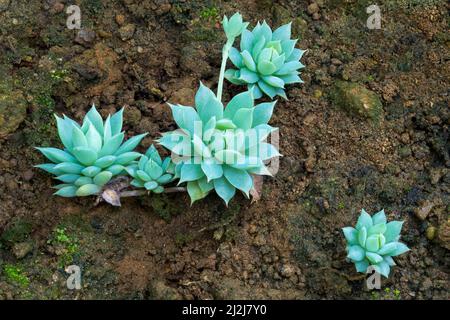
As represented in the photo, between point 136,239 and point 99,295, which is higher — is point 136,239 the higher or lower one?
the higher one

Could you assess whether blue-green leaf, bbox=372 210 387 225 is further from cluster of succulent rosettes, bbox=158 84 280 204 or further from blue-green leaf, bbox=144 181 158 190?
blue-green leaf, bbox=144 181 158 190

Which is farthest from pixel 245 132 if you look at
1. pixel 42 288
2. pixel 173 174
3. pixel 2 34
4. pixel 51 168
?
pixel 2 34

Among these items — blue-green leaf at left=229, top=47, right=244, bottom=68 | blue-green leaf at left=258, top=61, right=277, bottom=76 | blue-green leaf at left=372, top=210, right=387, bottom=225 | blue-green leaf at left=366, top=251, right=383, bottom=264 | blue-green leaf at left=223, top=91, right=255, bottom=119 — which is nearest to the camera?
blue-green leaf at left=366, top=251, right=383, bottom=264

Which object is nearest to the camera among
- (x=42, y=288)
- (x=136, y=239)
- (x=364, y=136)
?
(x=42, y=288)

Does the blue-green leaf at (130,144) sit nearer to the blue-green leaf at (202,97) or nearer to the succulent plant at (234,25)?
the blue-green leaf at (202,97)

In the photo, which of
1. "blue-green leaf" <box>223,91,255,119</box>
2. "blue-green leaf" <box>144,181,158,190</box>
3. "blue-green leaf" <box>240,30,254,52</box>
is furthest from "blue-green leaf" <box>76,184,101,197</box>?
"blue-green leaf" <box>240,30,254,52</box>

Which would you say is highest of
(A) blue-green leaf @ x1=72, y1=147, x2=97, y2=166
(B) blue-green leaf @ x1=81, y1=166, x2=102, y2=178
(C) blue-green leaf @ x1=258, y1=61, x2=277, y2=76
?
(C) blue-green leaf @ x1=258, y1=61, x2=277, y2=76

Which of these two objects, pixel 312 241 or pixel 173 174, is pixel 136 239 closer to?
pixel 173 174

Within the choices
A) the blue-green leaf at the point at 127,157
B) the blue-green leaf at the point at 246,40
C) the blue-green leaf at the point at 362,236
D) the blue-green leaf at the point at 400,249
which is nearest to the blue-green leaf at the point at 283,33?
the blue-green leaf at the point at 246,40
